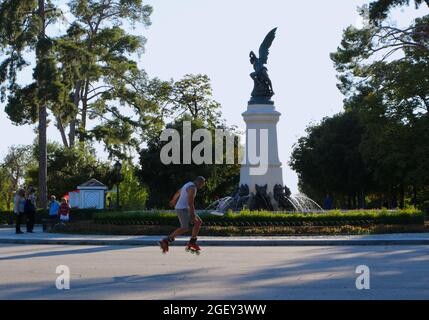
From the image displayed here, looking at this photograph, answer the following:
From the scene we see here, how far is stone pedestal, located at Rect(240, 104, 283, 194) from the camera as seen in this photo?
116 ft

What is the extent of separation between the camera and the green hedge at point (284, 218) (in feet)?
98.3

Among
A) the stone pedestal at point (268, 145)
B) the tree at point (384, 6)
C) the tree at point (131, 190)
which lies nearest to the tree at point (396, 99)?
the tree at point (384, 6)

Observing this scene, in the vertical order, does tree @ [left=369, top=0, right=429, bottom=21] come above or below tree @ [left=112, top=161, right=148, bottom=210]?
above

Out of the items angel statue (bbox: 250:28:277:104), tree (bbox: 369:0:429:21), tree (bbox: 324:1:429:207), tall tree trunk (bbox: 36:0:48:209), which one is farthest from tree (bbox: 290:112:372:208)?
tall tree trunk (bbox: 36:0:48:209)

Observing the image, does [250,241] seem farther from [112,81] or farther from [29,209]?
[112,81]

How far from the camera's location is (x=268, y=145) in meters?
35.1

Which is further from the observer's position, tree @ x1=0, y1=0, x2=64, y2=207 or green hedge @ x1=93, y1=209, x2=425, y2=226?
tree @ x1=0, y1=0, x2=64, y2=207

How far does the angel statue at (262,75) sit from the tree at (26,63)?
12.1 metres

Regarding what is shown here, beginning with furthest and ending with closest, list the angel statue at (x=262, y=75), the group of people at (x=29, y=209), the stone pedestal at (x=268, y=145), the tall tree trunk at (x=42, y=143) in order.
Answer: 1. the tall tree trunk at (x=42, y=143)
2. the angel statue at (x=262, y=75)
3. the stone pedestal at (x=268, y=145)
4. the group of people at (x=29, y=209)

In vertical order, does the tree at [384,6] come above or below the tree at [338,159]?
above

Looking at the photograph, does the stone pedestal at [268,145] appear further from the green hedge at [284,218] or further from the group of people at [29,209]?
the group of people at [29,209]

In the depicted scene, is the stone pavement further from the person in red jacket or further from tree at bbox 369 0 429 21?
tree at bbox 369 0 429 21

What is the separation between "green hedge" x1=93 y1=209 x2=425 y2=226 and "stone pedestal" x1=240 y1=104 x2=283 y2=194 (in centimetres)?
432
